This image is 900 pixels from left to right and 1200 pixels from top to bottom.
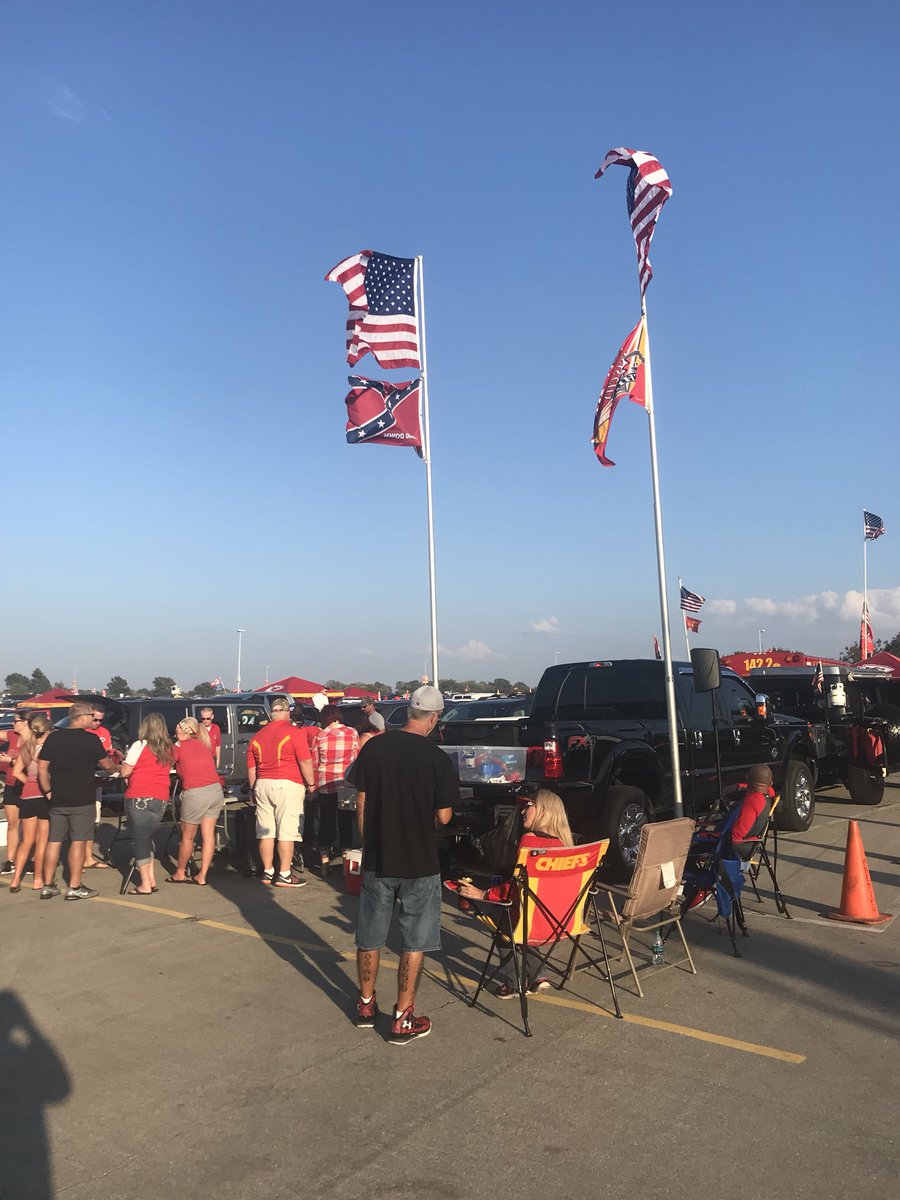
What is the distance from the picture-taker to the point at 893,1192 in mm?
3385

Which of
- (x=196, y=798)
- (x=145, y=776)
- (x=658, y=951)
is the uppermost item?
(x=145, y=776)

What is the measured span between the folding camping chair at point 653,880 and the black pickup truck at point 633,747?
1932mm

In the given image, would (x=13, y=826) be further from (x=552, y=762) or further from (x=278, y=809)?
(x=552, y=762)

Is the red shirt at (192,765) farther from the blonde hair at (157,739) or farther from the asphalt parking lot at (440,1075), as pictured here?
the asphalt parking lot at (440,1075)

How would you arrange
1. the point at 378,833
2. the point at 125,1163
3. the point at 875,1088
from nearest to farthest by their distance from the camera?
1. the point at 125,1163
2. the point at 875,1088
3. the point at 378,833

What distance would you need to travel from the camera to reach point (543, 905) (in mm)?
5340

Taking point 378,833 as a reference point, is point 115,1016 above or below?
below

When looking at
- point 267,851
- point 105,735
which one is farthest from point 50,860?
point 105,735

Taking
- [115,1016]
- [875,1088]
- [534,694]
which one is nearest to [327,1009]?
[115,1016]

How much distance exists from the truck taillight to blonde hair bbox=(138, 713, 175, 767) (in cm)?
360

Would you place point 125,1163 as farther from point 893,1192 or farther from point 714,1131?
point 893,1192

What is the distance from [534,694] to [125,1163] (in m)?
7.32

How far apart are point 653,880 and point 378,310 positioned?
10718 mm

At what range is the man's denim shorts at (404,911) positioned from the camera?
5.01m
